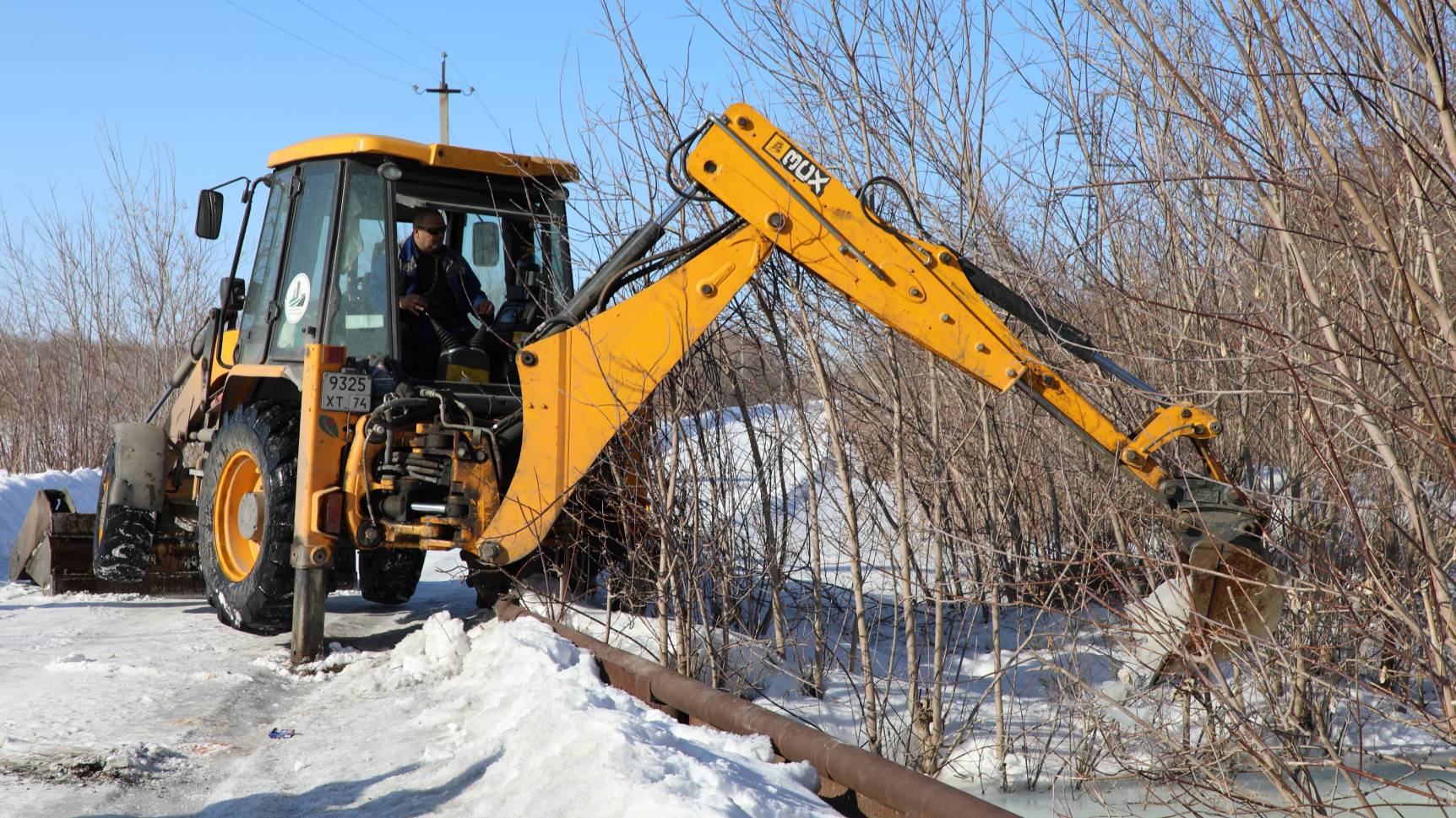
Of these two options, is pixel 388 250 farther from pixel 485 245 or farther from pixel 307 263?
pixel 485 245

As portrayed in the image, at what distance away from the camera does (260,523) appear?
7.30 m

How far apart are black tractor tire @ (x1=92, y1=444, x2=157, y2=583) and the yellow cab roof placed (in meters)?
2.62

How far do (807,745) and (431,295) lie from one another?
3992 millimetres

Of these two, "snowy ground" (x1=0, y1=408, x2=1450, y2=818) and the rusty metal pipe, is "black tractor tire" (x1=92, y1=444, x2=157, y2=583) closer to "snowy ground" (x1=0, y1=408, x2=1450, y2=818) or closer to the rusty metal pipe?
"snowy ground" (x1=0, y1=408, x2=1450, y2=818)

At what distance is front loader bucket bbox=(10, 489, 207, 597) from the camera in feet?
30.3

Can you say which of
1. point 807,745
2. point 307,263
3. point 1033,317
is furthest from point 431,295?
point 807,745

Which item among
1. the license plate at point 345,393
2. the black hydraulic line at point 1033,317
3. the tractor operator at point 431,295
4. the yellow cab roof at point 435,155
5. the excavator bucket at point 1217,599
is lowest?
the excavator bucket at point 1217,599

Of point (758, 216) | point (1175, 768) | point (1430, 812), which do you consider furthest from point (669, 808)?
point (1430, 812)

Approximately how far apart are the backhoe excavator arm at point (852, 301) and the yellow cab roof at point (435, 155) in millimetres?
1629

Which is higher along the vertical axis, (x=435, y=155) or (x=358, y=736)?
(x=435, y=155)

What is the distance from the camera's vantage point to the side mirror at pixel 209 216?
7.29 metres

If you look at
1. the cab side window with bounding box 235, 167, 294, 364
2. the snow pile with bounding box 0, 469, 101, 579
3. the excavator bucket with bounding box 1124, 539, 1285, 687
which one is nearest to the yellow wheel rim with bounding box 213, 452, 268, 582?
the cab side window with bounding box 235, 167, 294, 364

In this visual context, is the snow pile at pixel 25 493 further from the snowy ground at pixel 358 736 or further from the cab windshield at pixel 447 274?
the cab windshield at pixel 447 274

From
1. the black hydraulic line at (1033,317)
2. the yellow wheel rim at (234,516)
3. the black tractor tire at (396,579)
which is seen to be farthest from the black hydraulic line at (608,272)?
the black tractor tire at (396,579)
